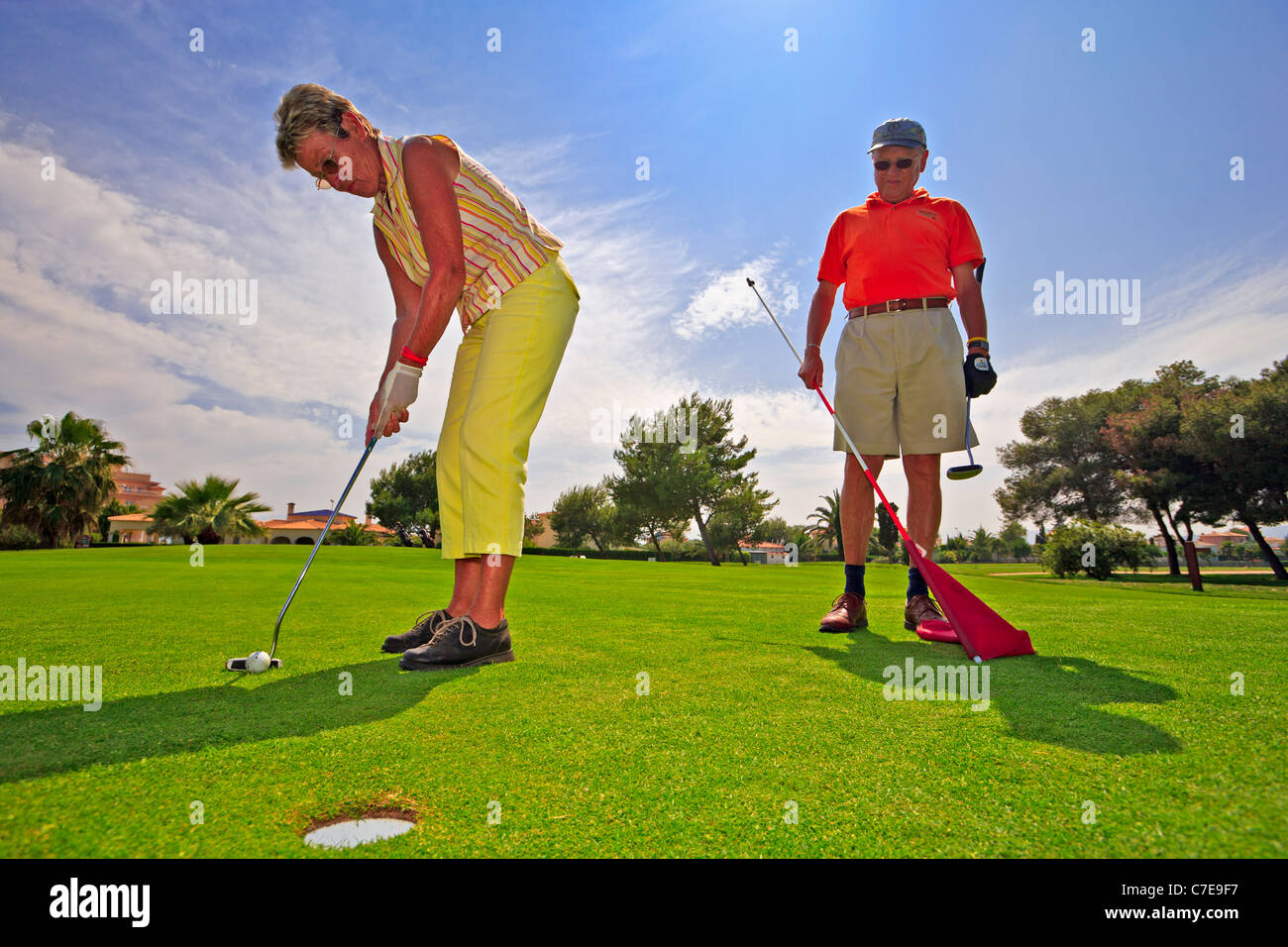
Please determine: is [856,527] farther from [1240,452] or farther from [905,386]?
[1240,452]

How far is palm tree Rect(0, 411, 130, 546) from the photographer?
2950 centimetres

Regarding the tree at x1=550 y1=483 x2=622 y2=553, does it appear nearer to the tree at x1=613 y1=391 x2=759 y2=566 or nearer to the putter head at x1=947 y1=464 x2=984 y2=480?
the tree at x1=613 y1=391 x2=759 y2=566

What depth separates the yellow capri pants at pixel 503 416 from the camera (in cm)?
270

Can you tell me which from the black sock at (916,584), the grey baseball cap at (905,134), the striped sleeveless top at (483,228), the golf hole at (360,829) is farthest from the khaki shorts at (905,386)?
the golf hole at (360,829)

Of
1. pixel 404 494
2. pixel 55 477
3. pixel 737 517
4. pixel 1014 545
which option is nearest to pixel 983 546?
pixel 1014 545

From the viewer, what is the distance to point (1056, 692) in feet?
6.39

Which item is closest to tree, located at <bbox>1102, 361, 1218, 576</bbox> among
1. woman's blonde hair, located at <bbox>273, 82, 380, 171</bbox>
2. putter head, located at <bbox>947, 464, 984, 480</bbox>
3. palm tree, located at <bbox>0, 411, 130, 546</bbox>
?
putter head, located at <bbox>947, 464, 984, 480</bbox>

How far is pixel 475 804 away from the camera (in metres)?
1.16

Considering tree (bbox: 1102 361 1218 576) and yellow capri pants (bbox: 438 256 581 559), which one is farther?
tree (bbox: 1102 361 1218 576)

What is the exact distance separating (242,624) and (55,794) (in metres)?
2.86

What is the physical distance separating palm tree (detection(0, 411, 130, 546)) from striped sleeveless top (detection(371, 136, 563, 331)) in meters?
37.3

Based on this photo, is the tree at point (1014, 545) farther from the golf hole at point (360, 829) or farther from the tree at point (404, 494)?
the golf hole at point (360, 829)

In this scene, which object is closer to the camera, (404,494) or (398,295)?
(398,295)

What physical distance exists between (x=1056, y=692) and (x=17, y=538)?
134 ft
